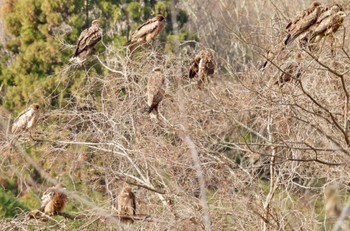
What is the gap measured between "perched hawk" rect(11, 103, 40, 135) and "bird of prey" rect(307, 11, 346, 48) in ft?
10.5

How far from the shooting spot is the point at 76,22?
74.5 feet

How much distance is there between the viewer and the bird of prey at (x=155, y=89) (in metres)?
9.15

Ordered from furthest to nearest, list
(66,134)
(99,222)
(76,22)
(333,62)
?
1. (76,22)
2. (66,134)
3. (99,222)
4. (333,62)

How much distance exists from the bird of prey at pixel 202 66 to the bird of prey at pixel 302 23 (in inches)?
82.2

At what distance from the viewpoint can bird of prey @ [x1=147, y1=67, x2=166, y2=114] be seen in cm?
915

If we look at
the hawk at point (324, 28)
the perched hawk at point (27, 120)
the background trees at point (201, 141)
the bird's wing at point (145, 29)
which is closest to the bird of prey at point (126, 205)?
the background trees at point (201, 141)

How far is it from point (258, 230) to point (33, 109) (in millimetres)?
2870

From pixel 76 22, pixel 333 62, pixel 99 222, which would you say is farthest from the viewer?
pixel 76 22

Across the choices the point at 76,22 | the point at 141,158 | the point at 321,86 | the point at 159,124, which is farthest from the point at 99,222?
the point at 76,22

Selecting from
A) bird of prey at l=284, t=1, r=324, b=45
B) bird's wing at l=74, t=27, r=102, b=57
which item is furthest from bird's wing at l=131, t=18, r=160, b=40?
bird of prey at l=284, t=1, r=324, b=45

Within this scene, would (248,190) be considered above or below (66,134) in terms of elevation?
below

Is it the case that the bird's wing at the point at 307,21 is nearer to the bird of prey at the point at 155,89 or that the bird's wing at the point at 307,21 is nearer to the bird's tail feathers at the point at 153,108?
the bird of prey at the point at 155,89

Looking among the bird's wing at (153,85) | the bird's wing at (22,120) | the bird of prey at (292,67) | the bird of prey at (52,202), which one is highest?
the bird of prey at (292,67)

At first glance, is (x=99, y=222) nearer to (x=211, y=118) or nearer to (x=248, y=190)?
(x=248, y=190)
